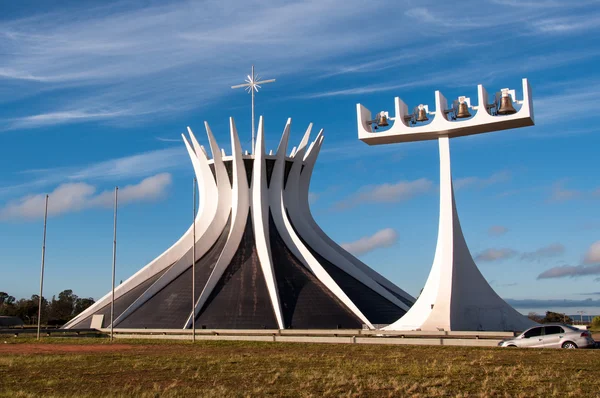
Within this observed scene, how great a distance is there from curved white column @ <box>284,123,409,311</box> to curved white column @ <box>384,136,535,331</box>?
13275 millimetres

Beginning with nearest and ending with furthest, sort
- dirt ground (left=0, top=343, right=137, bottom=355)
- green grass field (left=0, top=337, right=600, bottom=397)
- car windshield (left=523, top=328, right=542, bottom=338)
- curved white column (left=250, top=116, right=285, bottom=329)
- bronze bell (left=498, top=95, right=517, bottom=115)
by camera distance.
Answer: green grass field (left=0, top=337, right=600, bottom=397), car windshield (left=523, top=328, right=542, bottom=338), dirt ground (left=0, top=343, right=137, bottom=355), bronze bell (left=498, top=95, right=517, bottom=115), curved white column (left=250, top=116, right=285, bottom=329)

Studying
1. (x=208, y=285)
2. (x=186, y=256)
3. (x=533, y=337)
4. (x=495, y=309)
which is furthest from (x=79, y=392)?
(x=186, y=256)

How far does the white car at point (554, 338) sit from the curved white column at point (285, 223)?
16534 millimetres

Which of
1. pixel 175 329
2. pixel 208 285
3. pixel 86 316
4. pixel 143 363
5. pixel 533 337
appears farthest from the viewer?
pixel 86 316

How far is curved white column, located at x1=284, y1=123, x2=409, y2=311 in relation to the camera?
1606 inches

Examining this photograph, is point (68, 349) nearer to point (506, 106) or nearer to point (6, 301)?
point (506, 106)

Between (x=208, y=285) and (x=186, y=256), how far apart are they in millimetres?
4577

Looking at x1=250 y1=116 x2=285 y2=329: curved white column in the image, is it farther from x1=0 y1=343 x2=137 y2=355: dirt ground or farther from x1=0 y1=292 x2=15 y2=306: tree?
x1=0 y1=292 x2=15 y2=306: tree

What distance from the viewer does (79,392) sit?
13000 mm

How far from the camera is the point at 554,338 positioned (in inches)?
816

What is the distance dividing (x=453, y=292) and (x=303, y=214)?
18355 millimetres

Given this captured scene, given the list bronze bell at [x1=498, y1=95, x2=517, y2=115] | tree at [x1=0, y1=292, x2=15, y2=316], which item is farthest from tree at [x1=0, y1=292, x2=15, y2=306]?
bronze bell at [x1=498, y1=95, x2=517, y2=115]

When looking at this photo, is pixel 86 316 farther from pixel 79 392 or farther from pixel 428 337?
pixel 79 392

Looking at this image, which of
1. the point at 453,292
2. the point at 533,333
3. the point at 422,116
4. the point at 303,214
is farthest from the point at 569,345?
the point at 303,214
